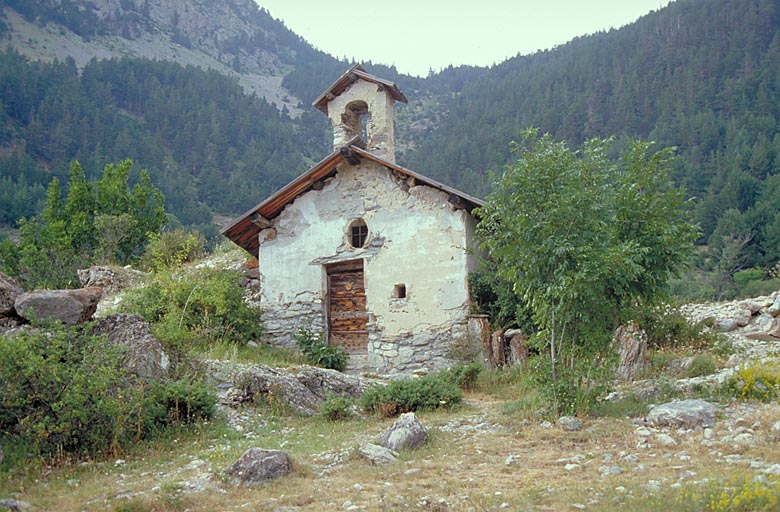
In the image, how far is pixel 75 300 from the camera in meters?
8.18

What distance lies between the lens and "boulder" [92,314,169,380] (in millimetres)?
8547

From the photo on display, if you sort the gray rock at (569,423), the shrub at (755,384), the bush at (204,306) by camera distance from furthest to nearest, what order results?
the bush at (204,306) → the shrub at (755,384) → the gray rock at (569,423)

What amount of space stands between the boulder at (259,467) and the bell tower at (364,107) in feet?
33.0

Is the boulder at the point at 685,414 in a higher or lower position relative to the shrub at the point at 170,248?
lower

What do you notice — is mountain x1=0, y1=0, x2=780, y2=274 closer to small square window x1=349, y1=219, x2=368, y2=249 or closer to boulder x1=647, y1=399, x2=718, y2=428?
small square window x1=349, y1=219, x2=368, y2=249

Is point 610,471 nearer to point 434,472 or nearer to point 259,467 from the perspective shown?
point 434,472

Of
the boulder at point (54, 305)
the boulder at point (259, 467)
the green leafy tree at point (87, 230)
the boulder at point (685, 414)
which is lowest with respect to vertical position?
the boulder at point (259, 467)

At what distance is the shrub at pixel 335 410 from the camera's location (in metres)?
8.93

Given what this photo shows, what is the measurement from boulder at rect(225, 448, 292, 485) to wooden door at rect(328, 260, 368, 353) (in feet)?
27.7

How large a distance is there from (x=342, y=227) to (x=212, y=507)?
9743mm

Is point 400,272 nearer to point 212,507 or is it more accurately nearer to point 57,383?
point 57,383

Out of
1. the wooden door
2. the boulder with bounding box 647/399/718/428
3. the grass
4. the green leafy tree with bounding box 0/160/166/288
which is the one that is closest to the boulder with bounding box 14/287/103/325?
the grass

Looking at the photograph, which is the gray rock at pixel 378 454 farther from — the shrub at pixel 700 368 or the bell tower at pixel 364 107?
the bell tower at pixel 364 107

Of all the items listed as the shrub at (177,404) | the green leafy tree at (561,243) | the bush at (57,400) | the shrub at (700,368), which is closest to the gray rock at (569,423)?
the green leafy tree at (561,243)
